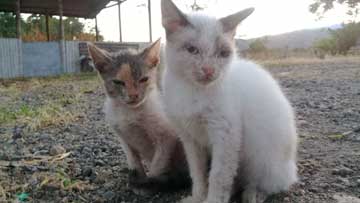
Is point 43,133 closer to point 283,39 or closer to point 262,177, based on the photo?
point 262,177

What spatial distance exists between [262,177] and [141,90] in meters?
1.06

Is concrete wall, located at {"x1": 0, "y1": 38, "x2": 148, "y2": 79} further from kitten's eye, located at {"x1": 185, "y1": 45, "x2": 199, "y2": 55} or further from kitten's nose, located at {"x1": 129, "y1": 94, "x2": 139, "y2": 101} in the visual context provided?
kitten's eye, located at {"x1": 185, "y1": 45, "x2": 199, "y2": 55}

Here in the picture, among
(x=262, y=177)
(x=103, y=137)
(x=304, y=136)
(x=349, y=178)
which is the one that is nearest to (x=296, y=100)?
(x=304, y=136)

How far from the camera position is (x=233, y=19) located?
2.43m

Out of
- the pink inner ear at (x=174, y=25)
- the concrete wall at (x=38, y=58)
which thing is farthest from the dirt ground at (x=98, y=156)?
the concrete wall at (x=38, y=58)

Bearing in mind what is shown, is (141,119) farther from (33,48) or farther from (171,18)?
(33,48)

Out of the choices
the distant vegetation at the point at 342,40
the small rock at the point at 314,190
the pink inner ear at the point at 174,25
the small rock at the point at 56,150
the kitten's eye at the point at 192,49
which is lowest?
the small rock at the point at 314,190

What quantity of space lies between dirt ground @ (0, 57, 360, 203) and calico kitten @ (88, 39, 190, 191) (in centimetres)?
15

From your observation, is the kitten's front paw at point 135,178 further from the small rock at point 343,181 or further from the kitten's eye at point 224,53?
the small rock at point 343,181

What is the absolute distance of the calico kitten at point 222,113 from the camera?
229 cm

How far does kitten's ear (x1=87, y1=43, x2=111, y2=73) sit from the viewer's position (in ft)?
9.85

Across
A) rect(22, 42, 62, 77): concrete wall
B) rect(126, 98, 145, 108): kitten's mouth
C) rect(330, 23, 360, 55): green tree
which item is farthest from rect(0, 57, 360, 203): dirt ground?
rect(330, 23, 360, 55): green tree

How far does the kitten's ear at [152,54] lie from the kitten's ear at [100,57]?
0.28 metres

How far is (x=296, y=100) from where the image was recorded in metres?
6.56
